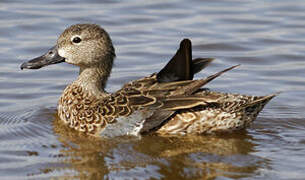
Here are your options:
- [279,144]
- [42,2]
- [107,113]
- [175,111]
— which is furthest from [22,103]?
[42,2]

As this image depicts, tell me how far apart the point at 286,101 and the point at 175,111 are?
221 centimetres

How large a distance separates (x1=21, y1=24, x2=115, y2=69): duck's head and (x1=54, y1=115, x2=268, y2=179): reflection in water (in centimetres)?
89

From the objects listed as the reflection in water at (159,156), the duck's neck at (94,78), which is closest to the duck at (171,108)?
the reflection in water at (159,156)

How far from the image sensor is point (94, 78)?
898 centimetres

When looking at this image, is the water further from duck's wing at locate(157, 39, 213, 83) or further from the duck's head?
the duck's head

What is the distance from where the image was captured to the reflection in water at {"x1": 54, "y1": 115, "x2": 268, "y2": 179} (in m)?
7.33

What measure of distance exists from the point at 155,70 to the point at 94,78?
197 cm

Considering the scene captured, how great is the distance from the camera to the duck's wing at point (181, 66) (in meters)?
7.95

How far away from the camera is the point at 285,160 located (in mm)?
7637

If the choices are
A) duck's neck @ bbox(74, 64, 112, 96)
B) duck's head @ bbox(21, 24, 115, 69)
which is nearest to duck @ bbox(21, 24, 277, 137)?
duck's neck @ bbox(74, 64, 112, 96)

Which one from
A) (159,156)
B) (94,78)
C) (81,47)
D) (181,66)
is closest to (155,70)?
(94,78)

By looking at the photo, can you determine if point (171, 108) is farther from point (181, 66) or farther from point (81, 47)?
point (81, 47)

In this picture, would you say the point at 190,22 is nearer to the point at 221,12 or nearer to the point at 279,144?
the point at 221,12

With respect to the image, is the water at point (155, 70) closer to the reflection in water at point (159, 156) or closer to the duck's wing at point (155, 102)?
the reflection in water at point (159, 156)
